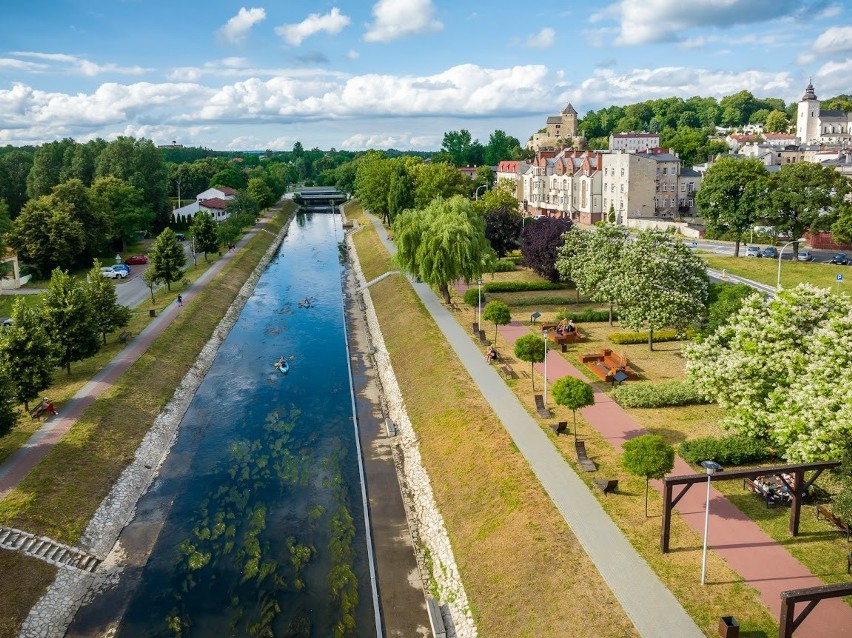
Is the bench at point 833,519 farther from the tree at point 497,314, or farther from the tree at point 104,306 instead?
the tree at point 104,306

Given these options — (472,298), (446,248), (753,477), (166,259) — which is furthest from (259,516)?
(166,259)

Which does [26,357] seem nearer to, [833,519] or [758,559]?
[758,559]

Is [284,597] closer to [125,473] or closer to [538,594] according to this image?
[538,594]

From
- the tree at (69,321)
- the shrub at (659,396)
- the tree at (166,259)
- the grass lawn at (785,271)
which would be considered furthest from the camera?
the tree at (166,259)

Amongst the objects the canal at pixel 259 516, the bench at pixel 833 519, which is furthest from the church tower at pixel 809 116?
the bench at pixel 833 519

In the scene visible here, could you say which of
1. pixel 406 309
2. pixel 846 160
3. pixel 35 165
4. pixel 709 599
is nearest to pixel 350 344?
pixel 406 309

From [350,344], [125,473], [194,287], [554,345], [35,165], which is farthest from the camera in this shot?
[35,165]
